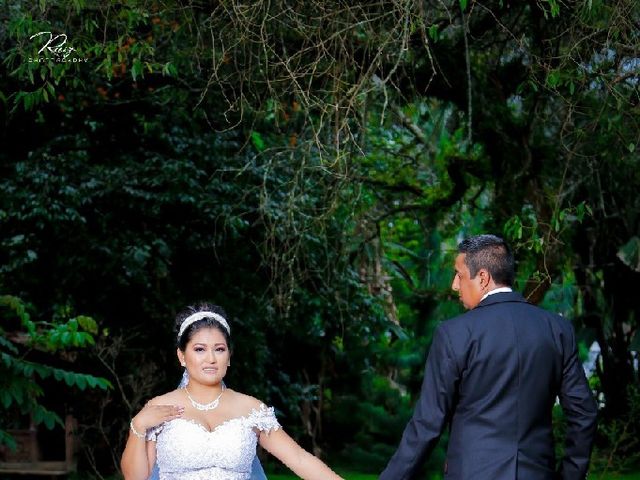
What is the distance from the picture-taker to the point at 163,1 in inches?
336

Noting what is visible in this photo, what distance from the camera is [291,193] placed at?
830 cm

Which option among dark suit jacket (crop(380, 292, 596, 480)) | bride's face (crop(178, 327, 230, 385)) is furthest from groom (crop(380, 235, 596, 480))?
bride's face (crop(178, 327, 230, 385))

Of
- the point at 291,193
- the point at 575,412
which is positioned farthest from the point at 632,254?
the point at 575,412

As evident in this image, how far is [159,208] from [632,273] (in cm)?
616

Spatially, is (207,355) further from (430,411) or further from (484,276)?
(484,276)

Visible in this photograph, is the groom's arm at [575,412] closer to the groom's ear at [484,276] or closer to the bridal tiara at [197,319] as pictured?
the groom's ear at [484,276]

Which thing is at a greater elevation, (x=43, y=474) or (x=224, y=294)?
(x=224, y=294)

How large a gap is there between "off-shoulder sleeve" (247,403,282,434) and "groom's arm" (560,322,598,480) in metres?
1.13

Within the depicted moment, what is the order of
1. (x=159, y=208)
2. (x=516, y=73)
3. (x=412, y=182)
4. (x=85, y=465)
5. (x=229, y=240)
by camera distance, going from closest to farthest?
(x=516, y=73) → (x=159, y=208) → (x=229, y=240) → (x=412, y=182) → (x=85, y=465)

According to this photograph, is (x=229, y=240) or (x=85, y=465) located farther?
(x=85, y=465)

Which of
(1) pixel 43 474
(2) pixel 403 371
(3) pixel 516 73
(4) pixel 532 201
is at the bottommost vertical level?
(1) pixel 43 474

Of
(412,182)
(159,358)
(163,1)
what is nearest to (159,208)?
(159,358)

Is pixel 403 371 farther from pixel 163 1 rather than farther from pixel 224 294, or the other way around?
pixel 163 1

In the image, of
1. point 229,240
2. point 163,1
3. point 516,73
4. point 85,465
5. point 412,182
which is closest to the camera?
point 163,1
